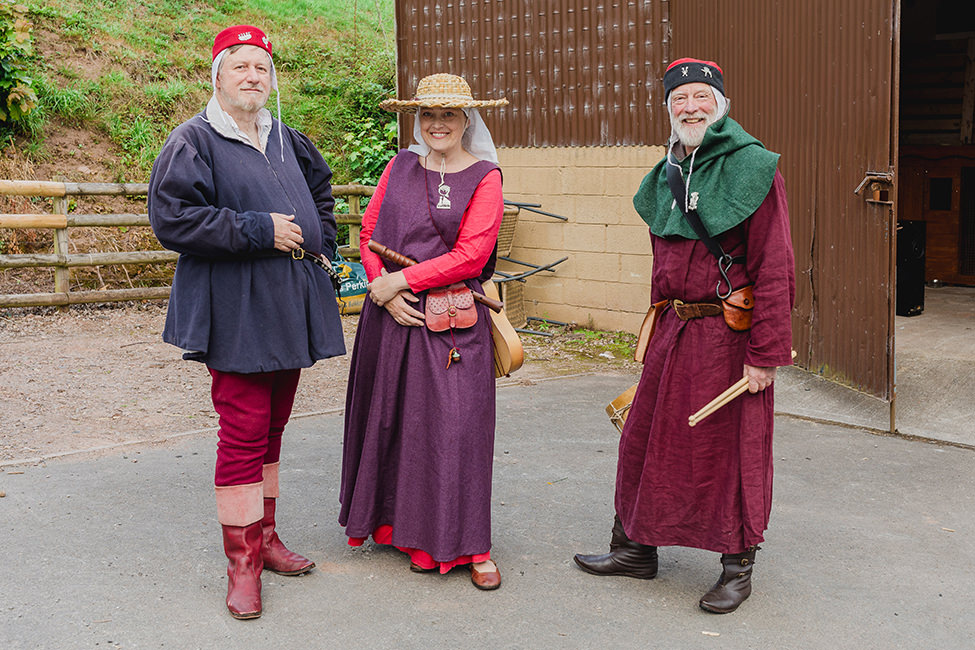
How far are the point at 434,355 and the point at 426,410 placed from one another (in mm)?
231

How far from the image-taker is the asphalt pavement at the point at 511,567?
A: 3.59 metres

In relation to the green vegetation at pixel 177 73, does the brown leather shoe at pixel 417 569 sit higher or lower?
lower

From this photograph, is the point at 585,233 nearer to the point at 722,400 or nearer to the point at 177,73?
the point at 722,400

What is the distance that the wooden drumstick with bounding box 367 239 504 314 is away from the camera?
4066 mm

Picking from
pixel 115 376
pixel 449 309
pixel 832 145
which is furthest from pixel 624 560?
pixel 115 376

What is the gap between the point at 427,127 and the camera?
4.04m

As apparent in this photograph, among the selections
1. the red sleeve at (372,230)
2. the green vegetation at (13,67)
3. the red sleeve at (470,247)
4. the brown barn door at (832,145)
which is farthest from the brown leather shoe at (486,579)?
the green vegetation at (13,67)

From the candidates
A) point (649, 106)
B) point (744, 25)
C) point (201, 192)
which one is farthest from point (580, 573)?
point (649, 106)

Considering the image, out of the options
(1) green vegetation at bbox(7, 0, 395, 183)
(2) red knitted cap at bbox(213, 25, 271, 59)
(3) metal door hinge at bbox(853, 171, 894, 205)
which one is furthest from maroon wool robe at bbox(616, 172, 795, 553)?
(1) green vegetation at bbox(7, 0, 395, 183)

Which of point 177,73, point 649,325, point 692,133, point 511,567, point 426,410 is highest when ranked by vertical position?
point 177,73

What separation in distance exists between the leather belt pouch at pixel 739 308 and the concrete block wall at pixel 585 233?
5355 mm

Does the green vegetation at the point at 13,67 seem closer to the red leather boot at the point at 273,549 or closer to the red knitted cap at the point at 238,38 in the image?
the red knitted cap at the point at 238,38

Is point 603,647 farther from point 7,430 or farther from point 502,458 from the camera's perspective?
point 7,430

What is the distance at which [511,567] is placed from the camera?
423 cm
